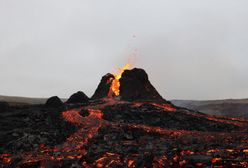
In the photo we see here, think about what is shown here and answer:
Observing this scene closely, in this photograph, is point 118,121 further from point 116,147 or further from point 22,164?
point 22,164

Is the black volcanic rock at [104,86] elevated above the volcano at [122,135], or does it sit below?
above

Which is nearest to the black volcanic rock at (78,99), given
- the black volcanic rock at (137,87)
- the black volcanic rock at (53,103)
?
the black volcanic rock at (53,103)

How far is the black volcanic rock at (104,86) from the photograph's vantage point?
77.1 meters

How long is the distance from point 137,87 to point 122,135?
1169 inches

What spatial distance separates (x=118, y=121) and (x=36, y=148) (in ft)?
52.3

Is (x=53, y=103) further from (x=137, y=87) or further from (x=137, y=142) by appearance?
(x=137, y=142)

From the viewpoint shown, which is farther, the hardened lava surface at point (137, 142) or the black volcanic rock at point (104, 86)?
the black volcanic rock at point (104, 86)

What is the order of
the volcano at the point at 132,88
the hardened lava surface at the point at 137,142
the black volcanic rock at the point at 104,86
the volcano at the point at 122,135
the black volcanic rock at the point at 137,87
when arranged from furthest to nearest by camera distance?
1. the black volcanic rock at the point at 104,86
2. the volcano at the point at 132,88
3. the black volcanic rock at the point at 137,87
4. the volcano at the point at 122,135
5. the hardened lava surface at the point at 137,142

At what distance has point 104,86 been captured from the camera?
78.8 meters

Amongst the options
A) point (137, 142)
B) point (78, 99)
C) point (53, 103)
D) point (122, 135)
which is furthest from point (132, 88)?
point (137, 142)

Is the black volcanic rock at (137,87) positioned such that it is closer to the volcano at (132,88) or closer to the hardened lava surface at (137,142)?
the volcano at (132,88)

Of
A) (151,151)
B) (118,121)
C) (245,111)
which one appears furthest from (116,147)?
(245,111)

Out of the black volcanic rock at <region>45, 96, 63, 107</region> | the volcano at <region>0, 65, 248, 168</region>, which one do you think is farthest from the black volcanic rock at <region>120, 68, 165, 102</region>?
the black volcanic rock at <region>45, 96, 63, 107</region>

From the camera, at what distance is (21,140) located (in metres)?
41.0
